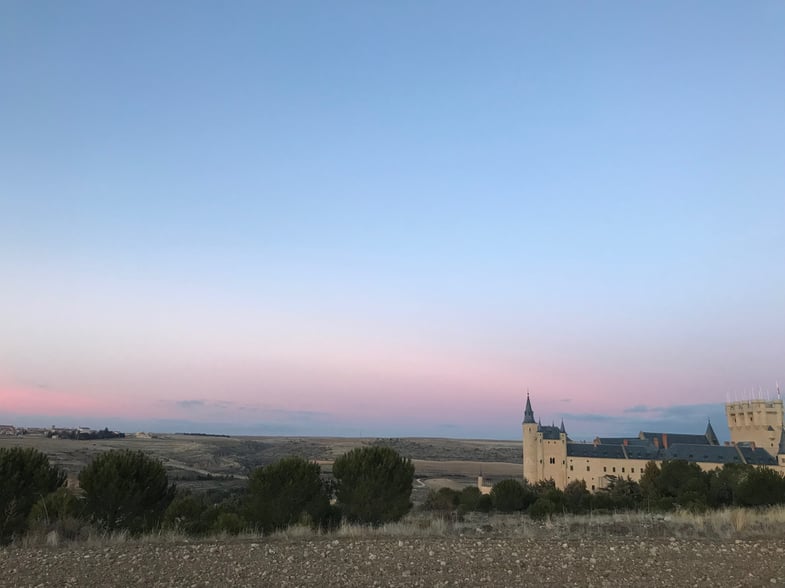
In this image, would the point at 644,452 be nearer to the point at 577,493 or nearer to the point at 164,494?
the point at 577,493

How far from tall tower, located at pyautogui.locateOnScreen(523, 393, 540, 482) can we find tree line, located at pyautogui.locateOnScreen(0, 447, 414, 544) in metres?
63.2

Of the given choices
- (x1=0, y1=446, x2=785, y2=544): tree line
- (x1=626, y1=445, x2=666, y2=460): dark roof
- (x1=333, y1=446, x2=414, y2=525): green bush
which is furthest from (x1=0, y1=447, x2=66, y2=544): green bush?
(x1=626, y1=445, x2=666, y2=460): dark roof

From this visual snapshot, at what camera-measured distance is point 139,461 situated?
19.1 metres

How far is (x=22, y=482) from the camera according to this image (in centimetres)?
1769

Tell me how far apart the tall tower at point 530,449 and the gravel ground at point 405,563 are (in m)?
71.4

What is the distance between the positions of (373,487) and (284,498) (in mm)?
3138

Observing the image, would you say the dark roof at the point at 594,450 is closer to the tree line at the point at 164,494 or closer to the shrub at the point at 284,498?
the tree line at the point at 164,494

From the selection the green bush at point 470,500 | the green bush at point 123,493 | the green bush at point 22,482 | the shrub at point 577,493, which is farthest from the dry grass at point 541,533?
the shrub at point 577,493

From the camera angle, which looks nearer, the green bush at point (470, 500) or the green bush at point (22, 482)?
the green bush at point (22, 482)

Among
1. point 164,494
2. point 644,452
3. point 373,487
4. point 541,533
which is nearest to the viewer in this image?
point 541,533

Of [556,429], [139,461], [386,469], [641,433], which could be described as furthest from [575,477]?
[139,461]

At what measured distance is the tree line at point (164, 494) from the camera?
1712 cm

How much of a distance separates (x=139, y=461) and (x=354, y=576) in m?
12.3

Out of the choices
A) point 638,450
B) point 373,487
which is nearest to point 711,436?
point 638,450
